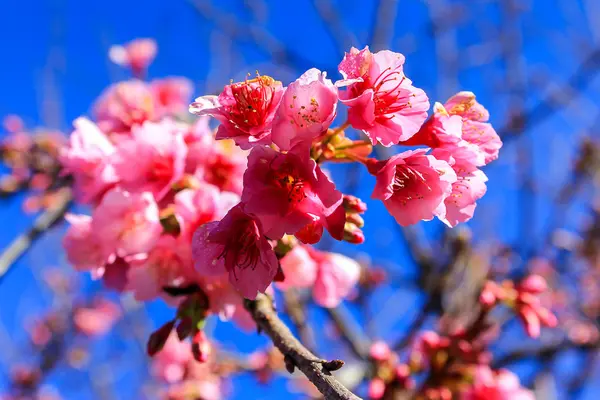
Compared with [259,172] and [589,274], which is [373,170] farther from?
[589,274]

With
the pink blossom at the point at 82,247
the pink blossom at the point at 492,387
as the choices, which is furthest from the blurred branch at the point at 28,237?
the pink blossom at the point at 492,387

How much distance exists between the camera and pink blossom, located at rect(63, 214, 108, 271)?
5.15 feet

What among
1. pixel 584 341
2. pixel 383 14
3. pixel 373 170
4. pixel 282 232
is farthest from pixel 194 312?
pixel 383 14

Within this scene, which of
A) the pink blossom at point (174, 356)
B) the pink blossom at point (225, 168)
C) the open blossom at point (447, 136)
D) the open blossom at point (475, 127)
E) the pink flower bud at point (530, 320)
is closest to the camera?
the open blossom at point (447, 136)

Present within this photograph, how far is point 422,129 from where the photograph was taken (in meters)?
1.21

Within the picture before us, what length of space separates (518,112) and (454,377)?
2.73m

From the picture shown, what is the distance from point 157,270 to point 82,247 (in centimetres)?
34

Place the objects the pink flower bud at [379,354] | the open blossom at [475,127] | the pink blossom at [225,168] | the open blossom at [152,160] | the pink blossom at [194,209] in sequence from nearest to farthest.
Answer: the open blossom at [475,127] → the pink blossom at [194,209] → the open blossom at [152,160] → the pink blossom at [225,168] → the pink flower bud at [379,354]

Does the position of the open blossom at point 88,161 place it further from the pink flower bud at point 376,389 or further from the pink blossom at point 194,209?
the pink flower bud at point 376,389

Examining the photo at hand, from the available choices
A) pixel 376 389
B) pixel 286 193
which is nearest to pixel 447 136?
pixel 286 193

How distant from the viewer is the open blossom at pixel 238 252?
1108 millimetres

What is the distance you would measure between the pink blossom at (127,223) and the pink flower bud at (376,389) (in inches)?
45.4

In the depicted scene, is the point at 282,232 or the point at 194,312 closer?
the point at 282,232

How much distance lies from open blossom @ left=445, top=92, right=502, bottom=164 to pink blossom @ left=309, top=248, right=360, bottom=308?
68 cm
